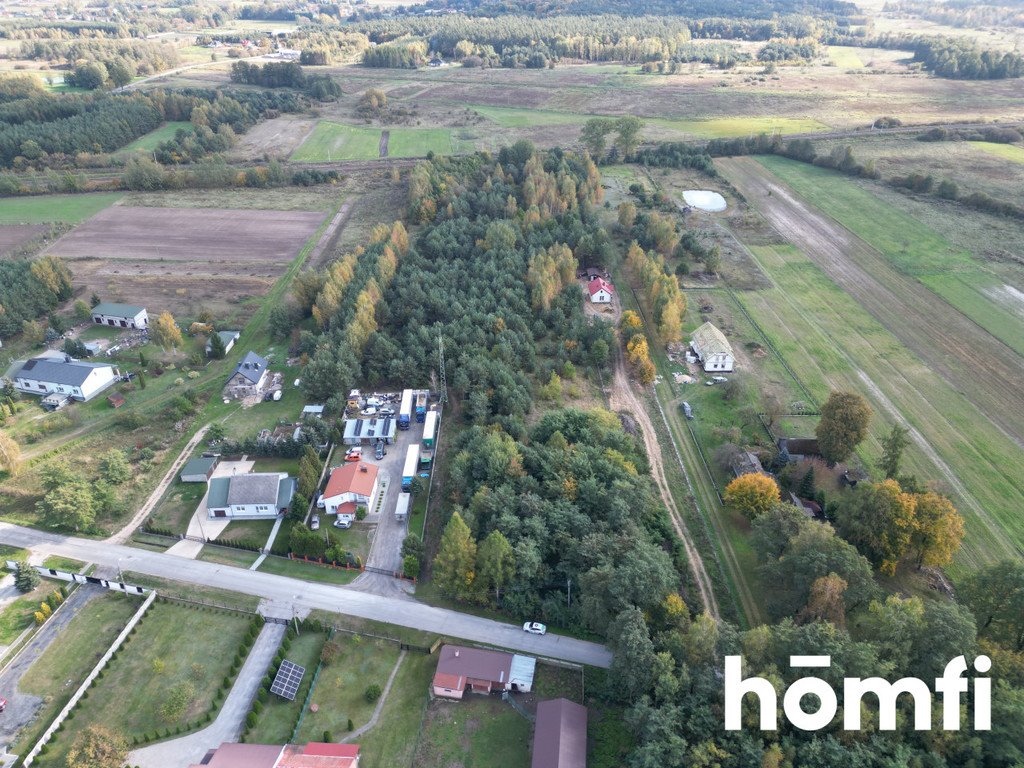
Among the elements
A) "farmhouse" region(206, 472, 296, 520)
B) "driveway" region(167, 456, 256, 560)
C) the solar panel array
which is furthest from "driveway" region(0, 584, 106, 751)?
the solar panel array

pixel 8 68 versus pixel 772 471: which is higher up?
pixel 8 68

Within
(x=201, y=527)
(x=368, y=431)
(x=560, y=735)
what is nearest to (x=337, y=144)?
(x=368, y=431)

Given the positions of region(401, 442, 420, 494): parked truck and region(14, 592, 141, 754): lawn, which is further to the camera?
region(401, 442, 420, 494): parked truck

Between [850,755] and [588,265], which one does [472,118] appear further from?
[850,755]

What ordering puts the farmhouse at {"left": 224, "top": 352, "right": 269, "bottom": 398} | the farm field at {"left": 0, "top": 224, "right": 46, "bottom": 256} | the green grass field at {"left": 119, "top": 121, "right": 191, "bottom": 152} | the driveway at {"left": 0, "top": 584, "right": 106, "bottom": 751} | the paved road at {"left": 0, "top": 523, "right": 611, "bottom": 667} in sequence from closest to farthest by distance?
the driveway at {"left": 0, "top": 584, "right": 106, "bottom": 751}
the paved road at {"left": 0, "top": 523, "right": 611, "bottom": 667}
the farmhouse at {"left": 224, "top": 352, "right": 269, "bottom": 398}
the farm field at {"left": 0, "top": 224, "right": 46, "bottom": 256}
the green grass field at {"left": 119, "top": 121, "right": 191, "bottom": 152}

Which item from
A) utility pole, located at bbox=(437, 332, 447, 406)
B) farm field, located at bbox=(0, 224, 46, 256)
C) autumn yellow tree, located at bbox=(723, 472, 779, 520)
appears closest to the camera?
autumn yellow tree, located at bbox=(723, 472, 779, 520)

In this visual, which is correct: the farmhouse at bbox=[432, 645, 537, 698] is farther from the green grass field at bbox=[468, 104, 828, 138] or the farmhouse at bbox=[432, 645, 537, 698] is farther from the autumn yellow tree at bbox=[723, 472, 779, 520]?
the green grass field at bbox=[468, 104, 828, 138]

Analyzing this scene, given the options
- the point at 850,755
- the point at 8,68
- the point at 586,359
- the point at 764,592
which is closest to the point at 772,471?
the point at 764,592
